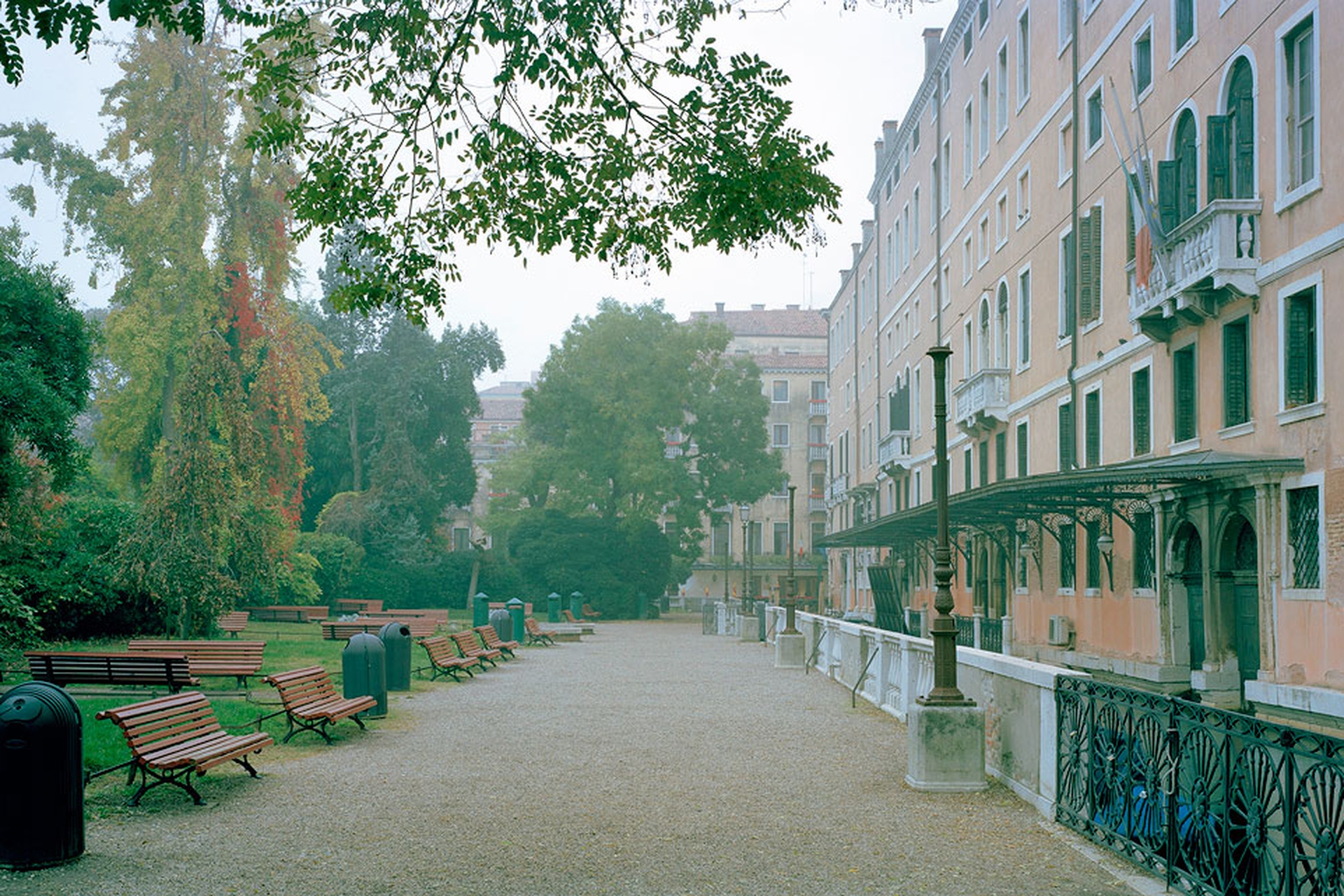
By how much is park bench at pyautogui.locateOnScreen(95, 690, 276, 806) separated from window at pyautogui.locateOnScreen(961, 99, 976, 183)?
3351cm

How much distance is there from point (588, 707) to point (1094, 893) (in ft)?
39.6

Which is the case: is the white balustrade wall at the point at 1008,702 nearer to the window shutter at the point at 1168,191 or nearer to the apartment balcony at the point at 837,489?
the window shutter at the point at 1168,191

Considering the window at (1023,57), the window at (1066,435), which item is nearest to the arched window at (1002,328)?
the window at (1023,57)

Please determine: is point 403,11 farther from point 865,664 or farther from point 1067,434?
point 1067,434

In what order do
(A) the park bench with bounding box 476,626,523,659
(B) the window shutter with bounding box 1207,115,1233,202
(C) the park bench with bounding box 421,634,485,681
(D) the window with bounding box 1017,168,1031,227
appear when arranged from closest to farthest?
(B) the window shutter with bounding box 1207,115,1233,202, (C) the park bench with bounding box 421,634,485,681, (A) the park bench with bounding box 476,626,523,659, (D) the window with bounding box 1017,168,1031,227

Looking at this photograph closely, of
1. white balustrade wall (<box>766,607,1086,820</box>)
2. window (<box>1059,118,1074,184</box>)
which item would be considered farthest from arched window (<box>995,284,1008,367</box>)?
white balustrade wall (<box>766,607,1086,820</box>)

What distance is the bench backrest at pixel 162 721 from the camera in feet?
34.5

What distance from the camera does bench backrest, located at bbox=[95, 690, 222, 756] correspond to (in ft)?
34.5

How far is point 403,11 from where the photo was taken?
11008mm

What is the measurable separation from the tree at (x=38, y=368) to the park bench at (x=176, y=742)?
13.1 metres

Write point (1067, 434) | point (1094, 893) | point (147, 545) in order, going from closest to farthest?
1. point (1094, 893)
2. point (147, 545)
3. point (1067, 434)

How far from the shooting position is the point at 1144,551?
85.4ft

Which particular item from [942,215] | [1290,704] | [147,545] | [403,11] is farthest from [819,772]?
[942,215]

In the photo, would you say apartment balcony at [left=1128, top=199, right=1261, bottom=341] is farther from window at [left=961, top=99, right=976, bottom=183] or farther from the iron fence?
window at [left=961, top=99, right=976, bottom=183]
